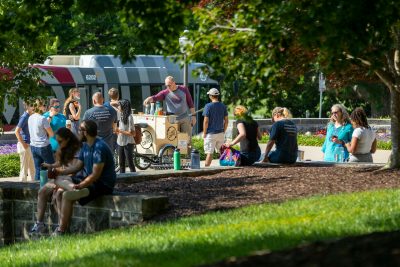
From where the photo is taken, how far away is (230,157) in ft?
53.8

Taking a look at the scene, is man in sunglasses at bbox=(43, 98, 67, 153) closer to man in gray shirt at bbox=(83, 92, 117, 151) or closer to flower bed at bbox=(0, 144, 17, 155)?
man in gray shirt at bbox=(83, 92, 117, 151)

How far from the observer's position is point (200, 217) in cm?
1129

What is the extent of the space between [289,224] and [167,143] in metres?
12.0

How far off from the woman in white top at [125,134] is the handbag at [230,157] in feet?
7.29

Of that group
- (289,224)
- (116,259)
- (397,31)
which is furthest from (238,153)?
(116,259)

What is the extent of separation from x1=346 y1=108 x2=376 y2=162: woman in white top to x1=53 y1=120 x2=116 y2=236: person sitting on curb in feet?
15.3

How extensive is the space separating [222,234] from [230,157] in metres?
6.99

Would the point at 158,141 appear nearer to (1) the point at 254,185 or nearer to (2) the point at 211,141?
(2) the point at 211,141

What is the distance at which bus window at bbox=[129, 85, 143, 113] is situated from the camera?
36.7 m

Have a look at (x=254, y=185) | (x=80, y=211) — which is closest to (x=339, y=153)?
(x=254, y=185)

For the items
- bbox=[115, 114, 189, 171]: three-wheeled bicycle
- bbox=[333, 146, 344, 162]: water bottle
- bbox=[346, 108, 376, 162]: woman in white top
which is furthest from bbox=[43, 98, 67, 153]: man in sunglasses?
bbox=[346, 108, 376, 162]: woman in white top

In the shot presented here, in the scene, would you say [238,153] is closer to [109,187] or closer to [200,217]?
[109,187]

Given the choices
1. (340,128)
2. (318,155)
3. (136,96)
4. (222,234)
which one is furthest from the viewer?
(136,96)

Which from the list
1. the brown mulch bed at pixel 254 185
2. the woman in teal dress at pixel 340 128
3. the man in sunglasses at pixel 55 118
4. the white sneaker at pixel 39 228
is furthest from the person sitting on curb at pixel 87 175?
the woman in teal dress at pixel 340 128
